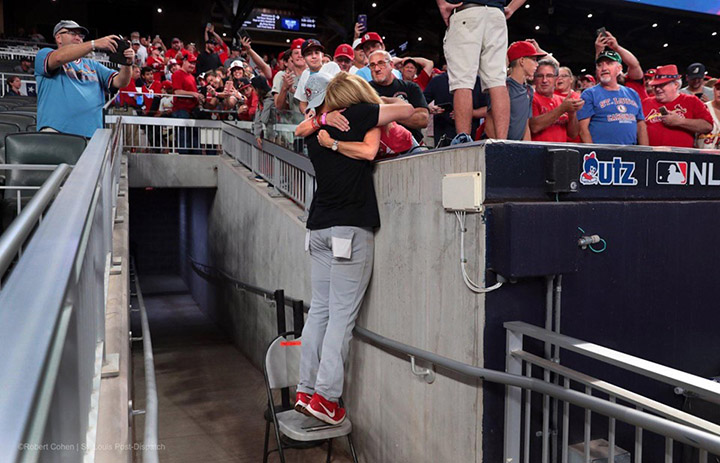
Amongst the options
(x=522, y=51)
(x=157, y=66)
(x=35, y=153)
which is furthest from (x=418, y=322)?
(x=157, y=66)

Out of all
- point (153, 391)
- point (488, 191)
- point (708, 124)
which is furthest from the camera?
point (708, 124)

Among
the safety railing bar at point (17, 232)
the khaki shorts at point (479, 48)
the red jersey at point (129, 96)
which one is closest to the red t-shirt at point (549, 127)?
the khaki shorts at point (479, 48)

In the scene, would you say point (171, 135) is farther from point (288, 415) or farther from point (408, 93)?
point (288, 415)

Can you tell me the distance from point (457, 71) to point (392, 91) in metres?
1.04

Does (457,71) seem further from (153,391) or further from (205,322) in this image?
(205,322)

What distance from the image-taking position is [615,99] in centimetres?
503

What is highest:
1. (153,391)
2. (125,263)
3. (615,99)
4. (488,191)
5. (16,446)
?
(615,99)

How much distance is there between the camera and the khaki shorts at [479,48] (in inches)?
157

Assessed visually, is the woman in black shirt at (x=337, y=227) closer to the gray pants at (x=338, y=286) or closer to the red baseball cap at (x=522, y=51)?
the gray pants at (x=338, y=286)

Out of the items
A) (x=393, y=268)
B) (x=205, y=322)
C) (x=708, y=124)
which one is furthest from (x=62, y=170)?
(x=205, y=322)

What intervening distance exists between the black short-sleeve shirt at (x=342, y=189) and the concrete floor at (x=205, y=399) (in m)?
1.93

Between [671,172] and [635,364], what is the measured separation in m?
1.57

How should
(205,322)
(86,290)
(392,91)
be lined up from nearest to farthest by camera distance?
1. (86,290)
2. (392,91)
3. (205,322)

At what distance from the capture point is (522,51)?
4508mm
